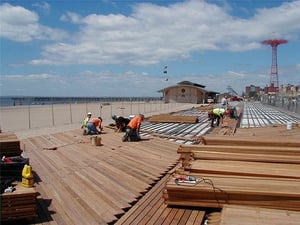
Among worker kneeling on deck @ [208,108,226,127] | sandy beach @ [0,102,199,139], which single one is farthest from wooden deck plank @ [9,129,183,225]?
worker kneeling on deck @ [208,108,226,127]

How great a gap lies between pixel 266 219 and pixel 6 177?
4.71 meters

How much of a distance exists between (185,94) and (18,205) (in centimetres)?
7368

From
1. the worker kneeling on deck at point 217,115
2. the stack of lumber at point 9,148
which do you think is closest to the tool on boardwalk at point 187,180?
the stack of lumber at point 9,148

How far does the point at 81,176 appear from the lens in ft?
27.2

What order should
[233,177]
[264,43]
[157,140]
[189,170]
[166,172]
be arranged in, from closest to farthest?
[233,177], [189,170], [166,172], [157,140], [264,43]

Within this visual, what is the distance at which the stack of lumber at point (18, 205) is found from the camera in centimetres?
529

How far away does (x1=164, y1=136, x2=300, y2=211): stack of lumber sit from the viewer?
5.66 meters

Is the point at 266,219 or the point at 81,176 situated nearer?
the point at 266,219

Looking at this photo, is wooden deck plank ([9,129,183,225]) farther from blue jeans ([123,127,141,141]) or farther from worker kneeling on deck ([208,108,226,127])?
worker kneeling on deck ([208,108,226,127])

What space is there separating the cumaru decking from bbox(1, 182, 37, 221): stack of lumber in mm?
174

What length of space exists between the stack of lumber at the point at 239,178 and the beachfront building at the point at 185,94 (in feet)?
228

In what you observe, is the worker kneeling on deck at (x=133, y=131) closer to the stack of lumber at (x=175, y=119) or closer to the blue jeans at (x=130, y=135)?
the blue jeans at (x=130, y=135)

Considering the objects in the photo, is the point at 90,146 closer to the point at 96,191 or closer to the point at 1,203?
the point at 96,191

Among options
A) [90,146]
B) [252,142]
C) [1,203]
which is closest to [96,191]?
[1,203]
